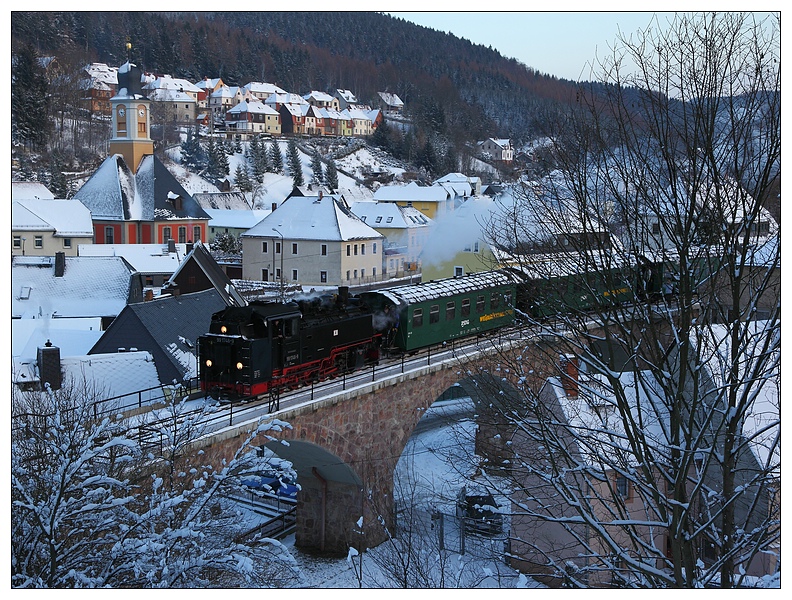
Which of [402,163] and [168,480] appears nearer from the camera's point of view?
[168,480]

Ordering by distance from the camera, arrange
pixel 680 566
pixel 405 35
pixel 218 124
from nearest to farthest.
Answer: pixel 680 566
pixel 218 124
pixel 405 35

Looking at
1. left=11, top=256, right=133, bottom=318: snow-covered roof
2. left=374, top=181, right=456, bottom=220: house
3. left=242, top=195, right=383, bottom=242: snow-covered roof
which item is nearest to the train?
left=11, top=256, right=133, bottom=318: snow-covered roof

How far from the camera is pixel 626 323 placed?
432 inches

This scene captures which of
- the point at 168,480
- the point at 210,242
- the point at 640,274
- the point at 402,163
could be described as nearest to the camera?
the point at 640,274

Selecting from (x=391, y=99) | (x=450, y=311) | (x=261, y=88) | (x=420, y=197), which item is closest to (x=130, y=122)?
(x=420, y=197)

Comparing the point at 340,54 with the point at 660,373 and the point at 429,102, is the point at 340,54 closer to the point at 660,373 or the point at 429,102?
the point at 429,102

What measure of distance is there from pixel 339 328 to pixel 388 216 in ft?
121

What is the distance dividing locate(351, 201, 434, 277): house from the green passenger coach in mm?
27831

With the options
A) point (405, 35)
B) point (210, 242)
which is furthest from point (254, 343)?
point (405, 35)

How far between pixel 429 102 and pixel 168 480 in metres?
94.7

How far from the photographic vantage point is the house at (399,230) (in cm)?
5619

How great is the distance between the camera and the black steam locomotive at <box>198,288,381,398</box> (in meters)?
19.0

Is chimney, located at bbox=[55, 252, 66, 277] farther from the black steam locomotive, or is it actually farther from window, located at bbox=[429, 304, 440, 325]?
window, located at bbox=[429, 304, 440, 325]

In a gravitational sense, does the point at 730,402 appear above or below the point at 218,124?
below
